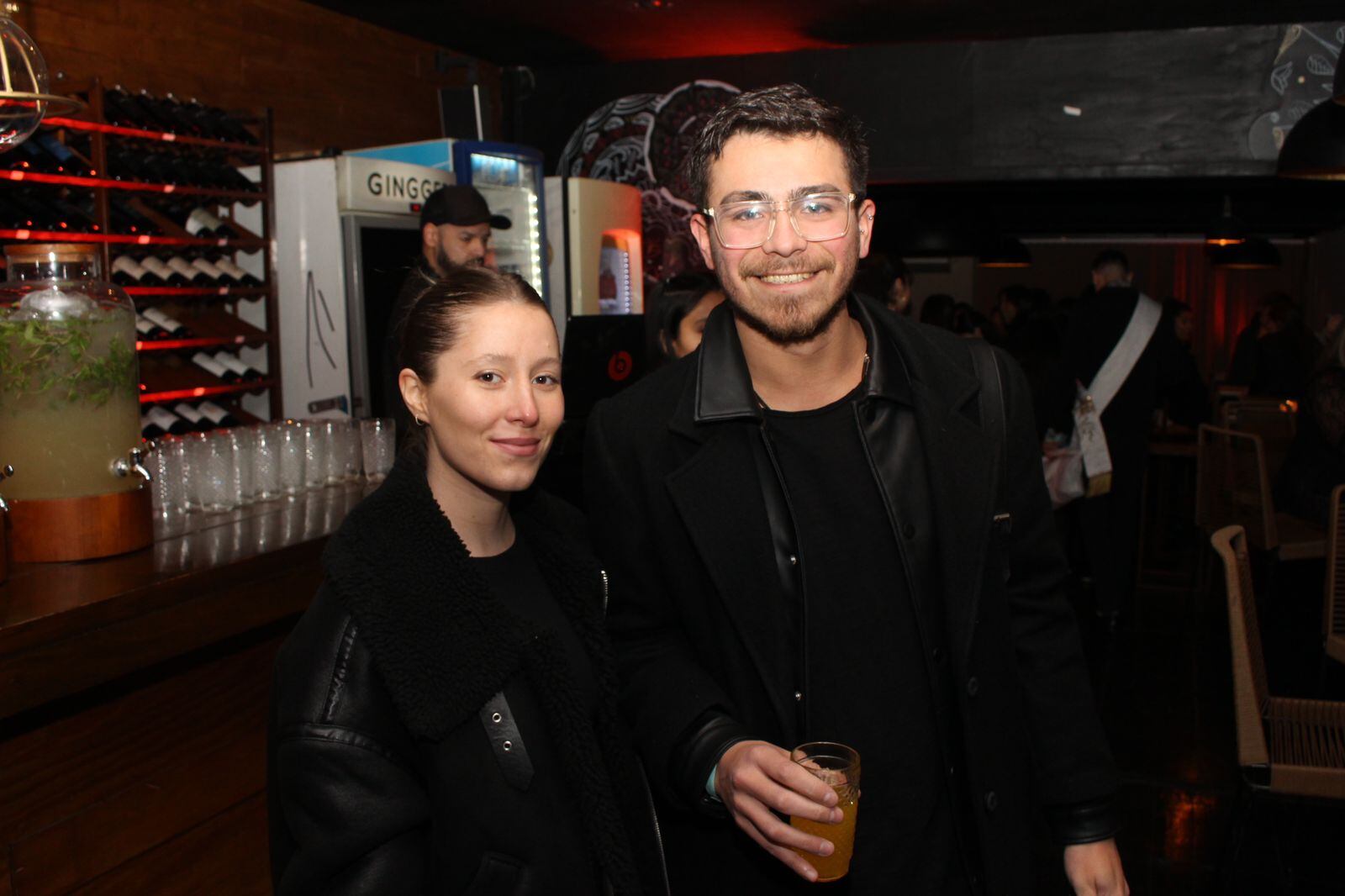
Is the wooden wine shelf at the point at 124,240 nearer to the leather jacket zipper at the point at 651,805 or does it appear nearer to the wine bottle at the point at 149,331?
the wine bottle at the point at 149,331

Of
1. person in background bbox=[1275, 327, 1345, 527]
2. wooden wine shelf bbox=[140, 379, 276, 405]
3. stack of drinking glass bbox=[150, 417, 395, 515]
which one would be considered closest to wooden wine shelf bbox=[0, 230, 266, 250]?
wooden wine shelf bbox=[140, 379, 276, 405]

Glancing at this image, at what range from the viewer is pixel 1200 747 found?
14.3 feet

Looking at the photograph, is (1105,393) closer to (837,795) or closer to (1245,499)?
(1245,499)

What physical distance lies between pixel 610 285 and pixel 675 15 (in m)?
1.72

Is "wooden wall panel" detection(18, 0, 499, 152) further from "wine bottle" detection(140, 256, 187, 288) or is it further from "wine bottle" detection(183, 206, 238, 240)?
"wine bottle" detection(140, 256, 187, 288)

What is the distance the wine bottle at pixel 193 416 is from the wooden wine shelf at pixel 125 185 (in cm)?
98

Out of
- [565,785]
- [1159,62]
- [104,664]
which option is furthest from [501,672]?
[1159,62]

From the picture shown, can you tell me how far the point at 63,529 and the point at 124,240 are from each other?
9.38 feet

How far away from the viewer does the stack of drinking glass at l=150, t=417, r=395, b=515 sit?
3008 millimetres

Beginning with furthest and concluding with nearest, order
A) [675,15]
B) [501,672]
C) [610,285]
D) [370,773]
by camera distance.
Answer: [610,285] → [675,15] → [501,672] → [370,773]

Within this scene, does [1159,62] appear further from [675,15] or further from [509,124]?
[509,124]

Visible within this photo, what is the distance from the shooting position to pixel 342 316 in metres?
5.54

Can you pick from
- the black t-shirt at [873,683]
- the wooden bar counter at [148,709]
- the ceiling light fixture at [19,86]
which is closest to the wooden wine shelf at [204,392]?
the wooden bar counter at [148,709]

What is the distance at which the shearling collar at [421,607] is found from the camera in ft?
4.34
